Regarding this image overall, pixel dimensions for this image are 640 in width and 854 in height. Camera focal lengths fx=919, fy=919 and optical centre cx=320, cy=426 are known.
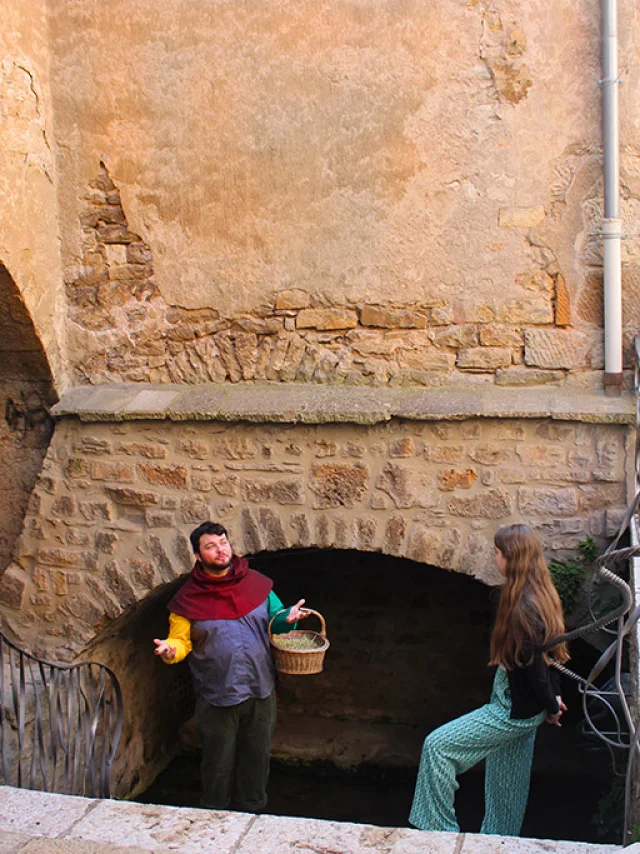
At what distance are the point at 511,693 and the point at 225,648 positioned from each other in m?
1.14

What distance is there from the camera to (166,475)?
462cm

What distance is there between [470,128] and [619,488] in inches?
72.1

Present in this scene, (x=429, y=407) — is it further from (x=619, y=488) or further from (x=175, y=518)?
(x=175, y=518)

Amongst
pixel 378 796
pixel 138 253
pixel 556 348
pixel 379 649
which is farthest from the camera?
pixel 379 649

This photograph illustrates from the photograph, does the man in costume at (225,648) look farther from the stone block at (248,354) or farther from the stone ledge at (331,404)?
the stone block at (248,354)

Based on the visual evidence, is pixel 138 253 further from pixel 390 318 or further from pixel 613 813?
pixel 613 813

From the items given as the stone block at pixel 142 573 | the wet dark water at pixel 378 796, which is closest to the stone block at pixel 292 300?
the stone block at pixel 142 573

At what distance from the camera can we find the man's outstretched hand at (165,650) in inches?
136

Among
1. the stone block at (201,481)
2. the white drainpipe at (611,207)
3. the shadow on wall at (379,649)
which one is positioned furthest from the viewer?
the shadow on wall at (379,649)

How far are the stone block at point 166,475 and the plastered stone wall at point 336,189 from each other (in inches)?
19.1

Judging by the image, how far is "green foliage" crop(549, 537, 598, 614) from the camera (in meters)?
4.14

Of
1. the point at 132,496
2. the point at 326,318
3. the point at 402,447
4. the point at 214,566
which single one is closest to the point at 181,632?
the point at 214,566

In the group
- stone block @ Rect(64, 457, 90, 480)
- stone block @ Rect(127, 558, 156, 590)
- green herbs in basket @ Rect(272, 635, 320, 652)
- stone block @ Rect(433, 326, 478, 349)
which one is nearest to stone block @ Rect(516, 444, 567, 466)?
stone block @ Rect(433, 326, 478, 349)

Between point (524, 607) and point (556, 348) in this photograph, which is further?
point (556, 348)
